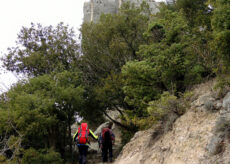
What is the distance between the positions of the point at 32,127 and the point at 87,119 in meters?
7.52

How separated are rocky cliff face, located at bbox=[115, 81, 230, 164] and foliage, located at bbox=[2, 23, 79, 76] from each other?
1533 centimetres

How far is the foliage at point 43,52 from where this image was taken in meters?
24.6

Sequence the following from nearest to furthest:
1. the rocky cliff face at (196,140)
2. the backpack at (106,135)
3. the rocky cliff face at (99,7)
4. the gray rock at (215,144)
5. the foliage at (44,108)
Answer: the gray rock at (215,144) → the rocky cliff face at (196,140) → the backpack at (106,135) → the foliage at (44,108) → the rocky cliff face at (99,7)

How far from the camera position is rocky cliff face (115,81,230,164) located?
22.5ft

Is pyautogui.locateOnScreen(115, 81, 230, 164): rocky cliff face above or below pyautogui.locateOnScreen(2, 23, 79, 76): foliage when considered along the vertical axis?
below

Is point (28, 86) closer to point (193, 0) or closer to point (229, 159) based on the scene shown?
point (193, 0)

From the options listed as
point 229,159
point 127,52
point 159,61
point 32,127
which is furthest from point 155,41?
point 229,159

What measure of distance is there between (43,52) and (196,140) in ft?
66.8

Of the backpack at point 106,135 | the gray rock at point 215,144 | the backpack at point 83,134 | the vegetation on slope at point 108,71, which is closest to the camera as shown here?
the gray rock at point 215,144

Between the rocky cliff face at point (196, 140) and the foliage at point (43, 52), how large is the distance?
1533 centimetres

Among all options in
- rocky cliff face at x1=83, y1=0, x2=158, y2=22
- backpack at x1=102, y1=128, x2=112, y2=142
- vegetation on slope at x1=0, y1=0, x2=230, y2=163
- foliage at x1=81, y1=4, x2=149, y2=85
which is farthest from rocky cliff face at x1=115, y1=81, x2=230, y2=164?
rocky cliff face at x1=83, y1=0, x2=158, y2=22

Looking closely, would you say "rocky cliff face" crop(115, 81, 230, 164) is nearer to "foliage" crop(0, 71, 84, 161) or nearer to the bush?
the bush

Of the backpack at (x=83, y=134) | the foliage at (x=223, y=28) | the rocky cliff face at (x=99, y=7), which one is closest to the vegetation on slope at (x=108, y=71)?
the foliage at (x=223, y=28)

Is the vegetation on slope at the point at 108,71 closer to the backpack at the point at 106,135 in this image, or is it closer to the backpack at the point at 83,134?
the backpack at the point at 106,135
